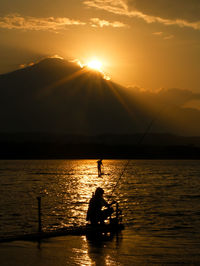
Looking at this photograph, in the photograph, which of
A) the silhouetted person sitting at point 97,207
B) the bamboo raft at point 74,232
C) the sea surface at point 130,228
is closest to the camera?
the sea surface at point 130,228

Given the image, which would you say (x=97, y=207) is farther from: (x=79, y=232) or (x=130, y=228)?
(x=130, y=228)

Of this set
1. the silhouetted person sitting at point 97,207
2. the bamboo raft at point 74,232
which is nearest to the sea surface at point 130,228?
the bamboo raft at point 74,232

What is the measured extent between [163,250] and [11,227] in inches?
353

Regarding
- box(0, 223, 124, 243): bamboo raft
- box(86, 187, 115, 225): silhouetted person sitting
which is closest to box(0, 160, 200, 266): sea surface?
box(0, 223, 124, 243): bamboo raft

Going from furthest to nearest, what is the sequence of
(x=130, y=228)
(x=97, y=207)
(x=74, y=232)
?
(x=130, y=228) < (x=97, y=207) < (x=74, y=232)

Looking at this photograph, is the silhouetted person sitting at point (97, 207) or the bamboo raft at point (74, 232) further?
the silhouetted person sitting at point (97, 207)

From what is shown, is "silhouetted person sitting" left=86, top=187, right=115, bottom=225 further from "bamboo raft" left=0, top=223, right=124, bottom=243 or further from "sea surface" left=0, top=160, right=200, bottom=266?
"sea surface" left=0, top=160, right=200, bottom=266

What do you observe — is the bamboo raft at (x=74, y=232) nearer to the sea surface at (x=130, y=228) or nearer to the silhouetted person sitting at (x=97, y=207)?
the silhouetted person sitting at (x=97, y=207)

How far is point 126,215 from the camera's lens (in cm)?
2531

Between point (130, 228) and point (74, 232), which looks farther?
point (130, 228)

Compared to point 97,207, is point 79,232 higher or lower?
lower

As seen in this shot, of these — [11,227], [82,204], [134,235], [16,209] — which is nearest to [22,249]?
[134,235]

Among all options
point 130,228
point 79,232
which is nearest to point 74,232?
point 79,232

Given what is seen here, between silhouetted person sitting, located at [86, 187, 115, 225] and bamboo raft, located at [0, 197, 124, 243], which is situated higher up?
silhouetted person sitting, located at [86, 187, 115, 225]
